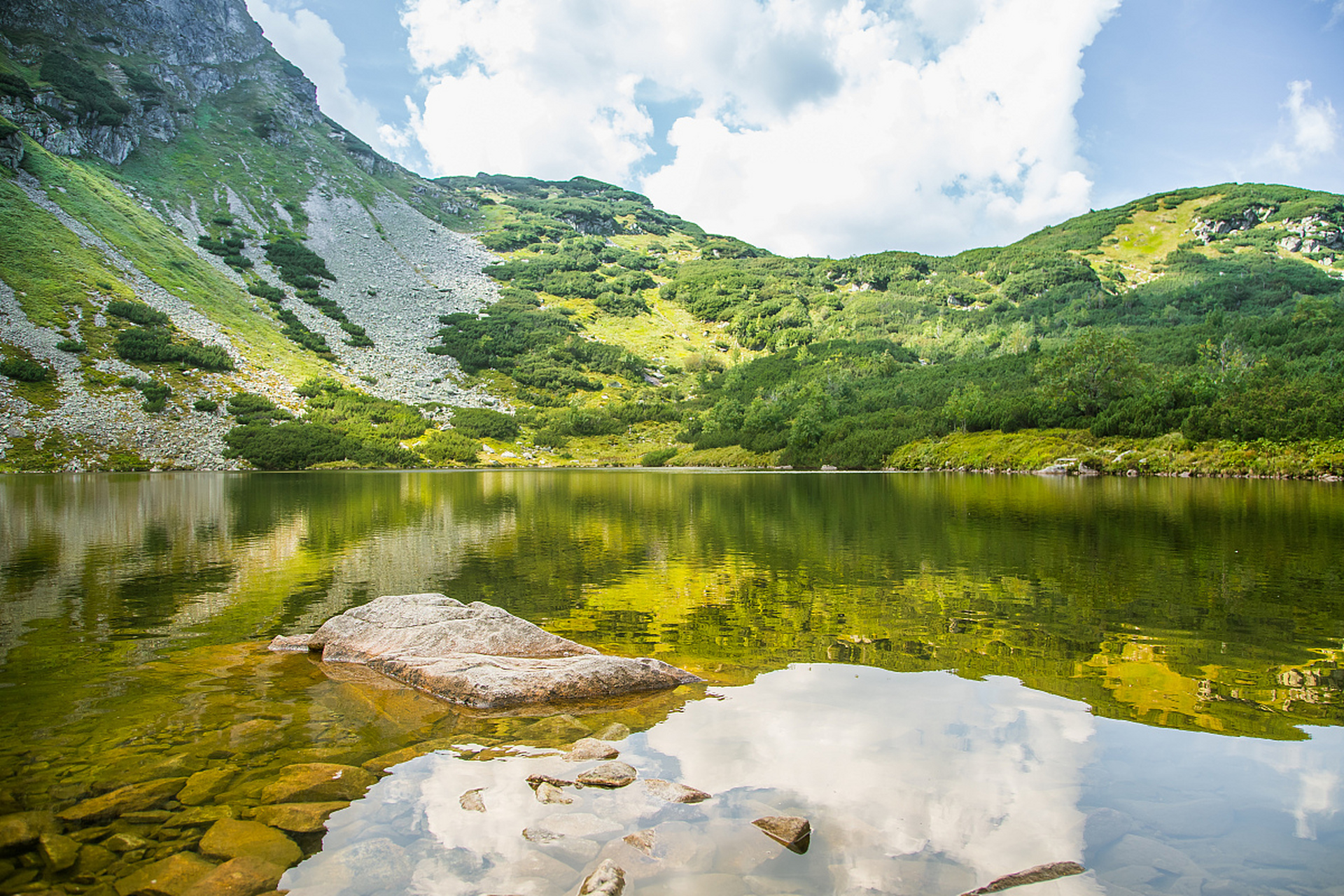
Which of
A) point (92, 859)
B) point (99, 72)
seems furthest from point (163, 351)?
point (99, 72)

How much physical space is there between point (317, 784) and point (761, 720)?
5434mm

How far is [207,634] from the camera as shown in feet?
45.2

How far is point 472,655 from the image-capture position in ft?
37.4

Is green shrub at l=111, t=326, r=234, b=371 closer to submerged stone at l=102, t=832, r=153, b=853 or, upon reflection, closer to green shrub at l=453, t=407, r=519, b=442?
green shrub at l=453, t=407, r=519, b=442

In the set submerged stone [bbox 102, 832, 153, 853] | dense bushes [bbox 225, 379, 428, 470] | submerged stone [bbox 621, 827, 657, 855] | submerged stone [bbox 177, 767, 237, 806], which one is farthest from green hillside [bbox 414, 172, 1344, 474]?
submerged stone [bbox 102, 832, 153, 853]

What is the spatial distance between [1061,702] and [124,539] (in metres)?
32.6

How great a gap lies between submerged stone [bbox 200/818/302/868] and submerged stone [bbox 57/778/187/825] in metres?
1.01

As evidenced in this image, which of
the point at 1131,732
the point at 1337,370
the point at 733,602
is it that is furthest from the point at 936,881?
the point at 1337,370

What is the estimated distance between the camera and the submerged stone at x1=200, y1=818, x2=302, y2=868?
19.1 ft

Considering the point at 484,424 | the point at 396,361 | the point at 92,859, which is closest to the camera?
the point at 92,859

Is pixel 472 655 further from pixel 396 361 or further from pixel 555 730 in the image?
pixel 396 361

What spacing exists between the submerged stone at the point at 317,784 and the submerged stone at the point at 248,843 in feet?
1.70

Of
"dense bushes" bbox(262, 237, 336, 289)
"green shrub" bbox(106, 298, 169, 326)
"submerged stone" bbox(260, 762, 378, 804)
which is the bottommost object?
"submerged stone" bbox(260, 762, 378, 804)

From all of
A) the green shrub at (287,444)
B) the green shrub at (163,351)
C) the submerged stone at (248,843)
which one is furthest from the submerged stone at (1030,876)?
the green shrub at (163,351)
